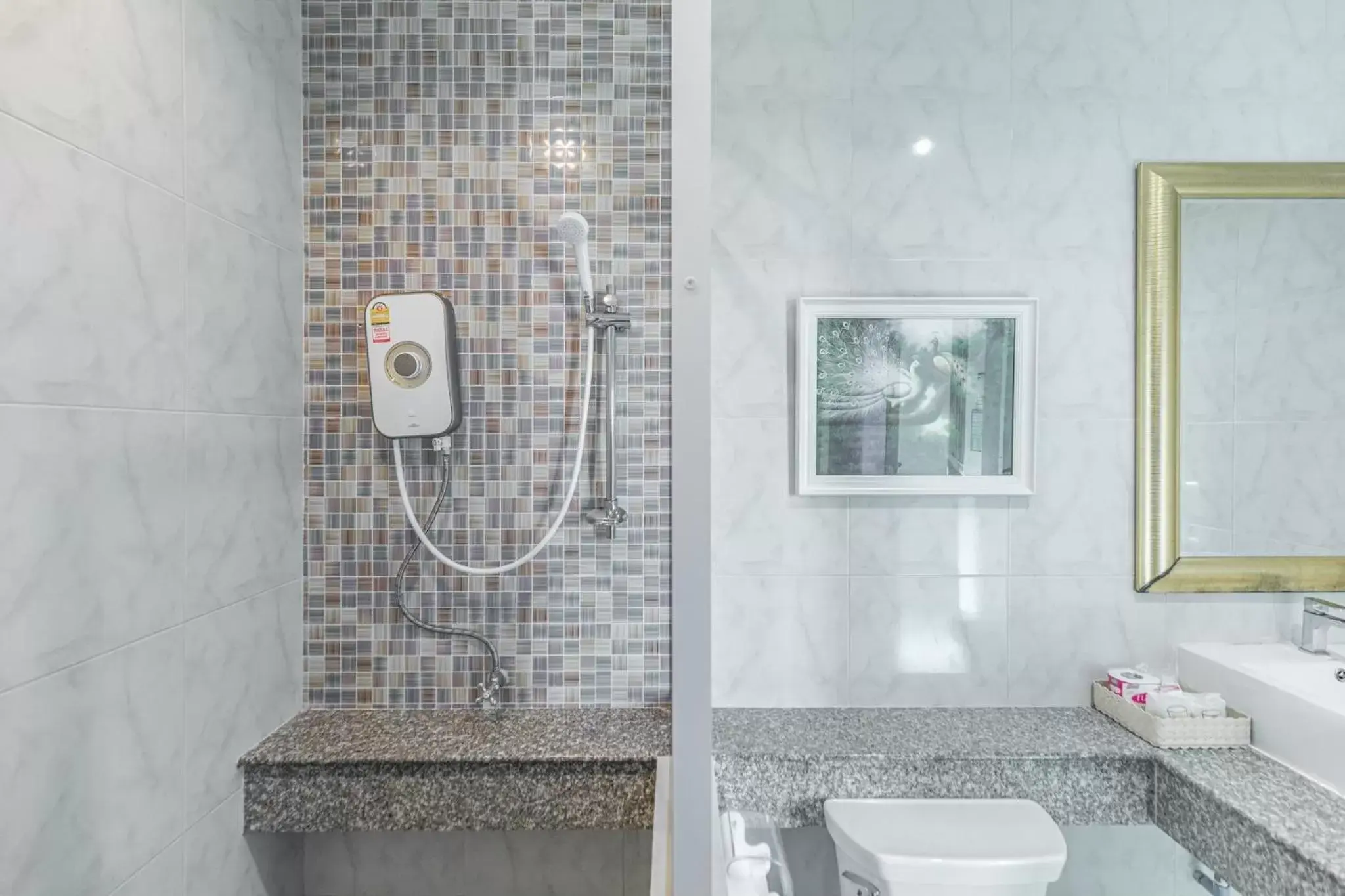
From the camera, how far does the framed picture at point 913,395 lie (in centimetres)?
156

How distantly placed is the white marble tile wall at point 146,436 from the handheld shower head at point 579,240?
0.57 m

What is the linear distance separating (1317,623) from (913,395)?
963 millimetres

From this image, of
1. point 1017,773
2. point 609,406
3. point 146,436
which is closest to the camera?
point 146,436

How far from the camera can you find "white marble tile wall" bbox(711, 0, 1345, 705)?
1562 mm

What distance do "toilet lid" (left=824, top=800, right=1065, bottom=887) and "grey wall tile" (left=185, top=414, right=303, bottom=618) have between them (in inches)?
45.6

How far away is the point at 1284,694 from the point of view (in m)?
1.35

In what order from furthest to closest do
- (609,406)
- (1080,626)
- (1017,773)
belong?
(1080,626) → (609,406) → (1017,773)

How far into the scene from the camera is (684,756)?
645mm

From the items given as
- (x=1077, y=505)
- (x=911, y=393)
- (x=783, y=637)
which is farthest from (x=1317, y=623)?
(x=783, y=637)

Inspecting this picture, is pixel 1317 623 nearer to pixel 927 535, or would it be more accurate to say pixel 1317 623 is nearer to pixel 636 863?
pixel 927 535

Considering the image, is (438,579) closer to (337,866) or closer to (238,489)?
(238,489)

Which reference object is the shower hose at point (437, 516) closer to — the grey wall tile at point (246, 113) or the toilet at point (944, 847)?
the grey wall tile at point (246, 113)

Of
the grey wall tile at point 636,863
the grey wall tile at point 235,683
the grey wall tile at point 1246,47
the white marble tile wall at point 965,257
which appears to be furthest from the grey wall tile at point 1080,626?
the grey wall tile at point 235,683

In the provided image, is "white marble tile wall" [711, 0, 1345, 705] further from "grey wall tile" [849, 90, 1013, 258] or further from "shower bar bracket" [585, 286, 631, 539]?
"shower bar bracket" [585, 286, 631, 539]
